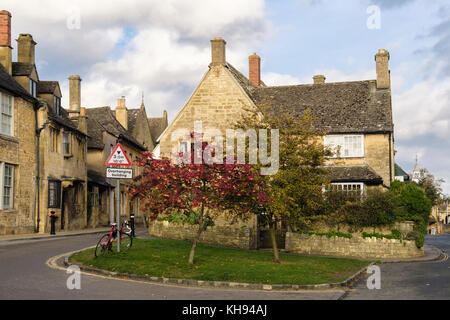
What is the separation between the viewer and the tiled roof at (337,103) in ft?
105

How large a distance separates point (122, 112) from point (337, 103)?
85.1 feet

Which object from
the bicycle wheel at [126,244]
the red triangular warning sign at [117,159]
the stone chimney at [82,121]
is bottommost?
the bicycle wheel at [126,244]

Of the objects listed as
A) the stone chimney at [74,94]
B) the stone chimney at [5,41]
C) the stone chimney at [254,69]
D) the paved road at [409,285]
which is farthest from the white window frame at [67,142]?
the paved road at [409,285]

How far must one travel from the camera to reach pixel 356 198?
2598cm

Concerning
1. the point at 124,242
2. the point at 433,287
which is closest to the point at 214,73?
the point at 124,242

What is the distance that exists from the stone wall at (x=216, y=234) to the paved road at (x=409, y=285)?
7423 millimetres

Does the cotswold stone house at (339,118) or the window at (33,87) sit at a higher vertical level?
the window at (33,87)

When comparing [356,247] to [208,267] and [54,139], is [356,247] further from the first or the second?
[54,139]

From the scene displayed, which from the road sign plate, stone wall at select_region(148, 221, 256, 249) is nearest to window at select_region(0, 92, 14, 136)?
stone wall at select_region(148, 221, 256, 249)

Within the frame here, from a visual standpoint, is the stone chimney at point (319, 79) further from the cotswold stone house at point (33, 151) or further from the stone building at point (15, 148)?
the stone building at point (15, 148)
